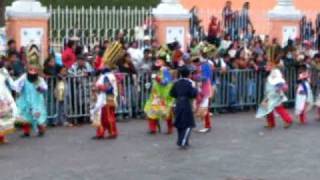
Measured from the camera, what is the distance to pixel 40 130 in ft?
55.1

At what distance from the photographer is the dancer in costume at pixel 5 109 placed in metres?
15.5

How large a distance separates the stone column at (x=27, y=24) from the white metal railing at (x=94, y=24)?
805 millimetres

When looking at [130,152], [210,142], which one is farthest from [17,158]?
[210,142]

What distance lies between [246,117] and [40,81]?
551cm

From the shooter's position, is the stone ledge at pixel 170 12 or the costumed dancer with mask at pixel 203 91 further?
the stone ledge at pixel 170 12

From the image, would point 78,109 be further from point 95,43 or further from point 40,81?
point 95,43

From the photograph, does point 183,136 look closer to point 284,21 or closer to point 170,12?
point 170,12

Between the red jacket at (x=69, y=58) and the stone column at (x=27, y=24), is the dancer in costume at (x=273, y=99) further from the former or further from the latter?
the stone column at (x=27, y=24)

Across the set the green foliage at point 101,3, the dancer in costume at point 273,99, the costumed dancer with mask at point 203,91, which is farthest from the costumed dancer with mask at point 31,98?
the green foliage at point 101,3

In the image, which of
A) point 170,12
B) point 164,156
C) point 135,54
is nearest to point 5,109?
point 164,156

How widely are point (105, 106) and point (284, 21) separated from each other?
8922 millimetres

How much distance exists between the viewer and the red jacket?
62.9 ft

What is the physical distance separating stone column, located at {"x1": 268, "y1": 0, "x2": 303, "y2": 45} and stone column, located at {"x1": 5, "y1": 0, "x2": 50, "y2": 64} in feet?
21.1

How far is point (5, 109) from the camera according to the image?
51.3ft
